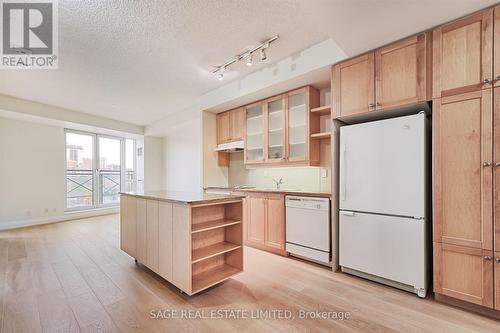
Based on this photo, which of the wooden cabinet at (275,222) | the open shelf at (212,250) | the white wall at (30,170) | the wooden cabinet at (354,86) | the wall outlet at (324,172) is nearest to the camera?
the open shelf at (212,250)

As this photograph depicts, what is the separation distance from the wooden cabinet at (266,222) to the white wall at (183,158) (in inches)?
103

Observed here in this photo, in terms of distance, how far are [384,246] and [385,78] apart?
66.0 inches

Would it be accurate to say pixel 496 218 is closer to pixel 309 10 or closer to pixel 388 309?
pixel 388 309

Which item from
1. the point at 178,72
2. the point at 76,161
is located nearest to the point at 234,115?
the point at 178,72

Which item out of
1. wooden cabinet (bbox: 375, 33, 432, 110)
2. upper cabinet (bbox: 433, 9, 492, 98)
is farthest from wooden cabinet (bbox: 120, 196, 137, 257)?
upper cabinet (bbox: 433, 9, 492, 98)

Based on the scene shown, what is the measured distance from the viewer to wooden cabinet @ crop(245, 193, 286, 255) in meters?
3.15

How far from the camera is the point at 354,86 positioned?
2438 millimetres

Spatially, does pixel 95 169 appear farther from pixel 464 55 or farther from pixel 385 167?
pixel 464 55

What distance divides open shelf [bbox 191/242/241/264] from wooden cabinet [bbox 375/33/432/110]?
2.12m

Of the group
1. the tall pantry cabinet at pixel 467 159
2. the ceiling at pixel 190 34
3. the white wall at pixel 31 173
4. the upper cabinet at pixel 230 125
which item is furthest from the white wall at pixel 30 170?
the tall pantry cabinet at pixel 467 159

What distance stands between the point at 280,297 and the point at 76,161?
6311 millimetres

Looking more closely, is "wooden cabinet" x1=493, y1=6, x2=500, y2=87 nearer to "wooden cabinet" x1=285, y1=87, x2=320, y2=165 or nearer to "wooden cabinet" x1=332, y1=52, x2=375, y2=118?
"wooden cabinet" x1=332, y1=52, x2=375, y2=118

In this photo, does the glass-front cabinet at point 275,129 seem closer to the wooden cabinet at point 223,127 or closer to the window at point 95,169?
the wooden cabinet at point 223,127

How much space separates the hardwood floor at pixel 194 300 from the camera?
1691mm
